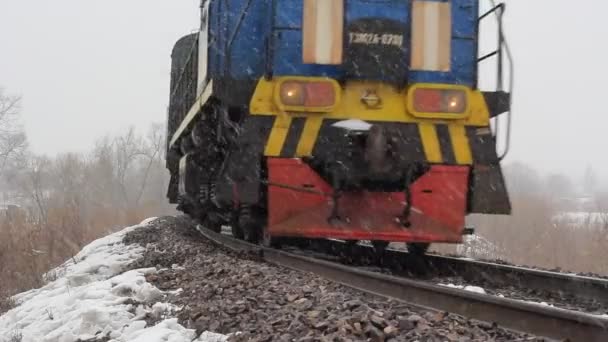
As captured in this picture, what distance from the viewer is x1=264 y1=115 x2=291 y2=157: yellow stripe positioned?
551cm

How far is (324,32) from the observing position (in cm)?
574

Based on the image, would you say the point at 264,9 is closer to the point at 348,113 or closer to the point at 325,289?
the point at 348,113

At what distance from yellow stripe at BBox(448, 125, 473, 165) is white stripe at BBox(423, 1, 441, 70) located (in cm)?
64

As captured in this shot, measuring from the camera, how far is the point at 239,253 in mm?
6152

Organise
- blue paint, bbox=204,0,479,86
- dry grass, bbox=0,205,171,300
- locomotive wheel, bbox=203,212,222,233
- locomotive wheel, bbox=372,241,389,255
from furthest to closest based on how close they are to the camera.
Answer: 1. dry grass, bbox=0,205,171,300
2. locomotive wheel, bbox=203,212,222,233
3. locomotive wheel, bbox=372,241,389,255
4. blue paint, bbox=204,0,479,86

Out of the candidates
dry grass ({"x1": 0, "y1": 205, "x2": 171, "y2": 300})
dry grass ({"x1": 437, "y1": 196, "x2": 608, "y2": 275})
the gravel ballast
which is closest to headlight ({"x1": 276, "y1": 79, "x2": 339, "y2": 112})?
the gravel ballast

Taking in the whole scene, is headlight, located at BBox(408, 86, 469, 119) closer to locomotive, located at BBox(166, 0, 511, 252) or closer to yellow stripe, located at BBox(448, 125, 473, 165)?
locomotive, located at BBox(166, 0, 511, 252)

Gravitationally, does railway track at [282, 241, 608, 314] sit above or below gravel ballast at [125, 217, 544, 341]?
below

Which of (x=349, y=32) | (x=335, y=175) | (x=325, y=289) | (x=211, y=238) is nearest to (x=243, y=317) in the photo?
(x=325, y=289)

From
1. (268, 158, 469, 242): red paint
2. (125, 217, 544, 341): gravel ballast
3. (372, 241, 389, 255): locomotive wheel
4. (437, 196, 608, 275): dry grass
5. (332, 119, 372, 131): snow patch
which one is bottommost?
(437, 196, 608, 275): dry grass

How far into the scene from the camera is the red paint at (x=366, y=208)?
5.32m

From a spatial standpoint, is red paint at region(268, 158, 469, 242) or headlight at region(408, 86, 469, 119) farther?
headlight at region(408, 86, 469, 119)

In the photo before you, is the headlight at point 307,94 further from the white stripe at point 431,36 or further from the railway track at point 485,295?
the railway track at point 485,295

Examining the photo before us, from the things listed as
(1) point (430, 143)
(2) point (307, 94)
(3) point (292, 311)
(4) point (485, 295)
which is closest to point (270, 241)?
(2) point (307, 94)
